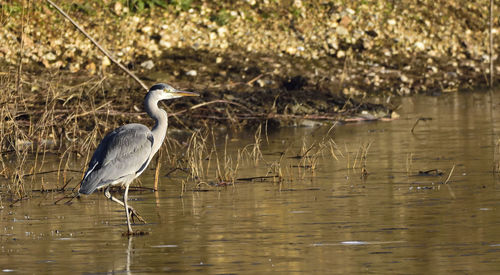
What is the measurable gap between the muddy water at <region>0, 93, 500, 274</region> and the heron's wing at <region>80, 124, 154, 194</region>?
446 mm

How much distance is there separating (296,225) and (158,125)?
2.31 metres

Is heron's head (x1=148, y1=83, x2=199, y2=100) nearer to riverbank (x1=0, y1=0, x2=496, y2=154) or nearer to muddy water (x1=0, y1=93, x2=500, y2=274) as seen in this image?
muddy water (x1=0, y1=93, x2=500, y2=274)

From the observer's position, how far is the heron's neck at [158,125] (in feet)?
35.7

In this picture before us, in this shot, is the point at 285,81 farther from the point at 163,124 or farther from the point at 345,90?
the point at 163,124

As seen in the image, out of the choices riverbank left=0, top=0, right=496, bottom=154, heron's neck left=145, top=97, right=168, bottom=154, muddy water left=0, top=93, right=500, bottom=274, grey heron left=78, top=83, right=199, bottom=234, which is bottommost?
muddy water left=0, top=93, right=500, bottom=274

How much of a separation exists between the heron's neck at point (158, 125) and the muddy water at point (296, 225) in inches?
27.4

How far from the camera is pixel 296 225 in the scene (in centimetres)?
945

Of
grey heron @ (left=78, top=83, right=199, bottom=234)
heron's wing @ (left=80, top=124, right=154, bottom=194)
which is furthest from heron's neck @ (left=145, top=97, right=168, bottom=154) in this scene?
heron's wing @ (left=80, top=124, right=154, bottom=194)

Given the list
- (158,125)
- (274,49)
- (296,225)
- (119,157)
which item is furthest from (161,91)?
(274,49)

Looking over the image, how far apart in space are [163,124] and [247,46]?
14.8m

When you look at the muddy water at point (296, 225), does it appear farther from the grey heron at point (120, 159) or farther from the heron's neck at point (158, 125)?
the heron's neck at point (158, 125)

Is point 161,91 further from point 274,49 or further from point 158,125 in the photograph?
point 274,49

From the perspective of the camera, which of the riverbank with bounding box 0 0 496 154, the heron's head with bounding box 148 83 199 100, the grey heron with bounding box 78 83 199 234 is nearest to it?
the grey heron with bounding box 78 83 199 234

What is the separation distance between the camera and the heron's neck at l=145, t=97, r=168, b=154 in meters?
10.9
